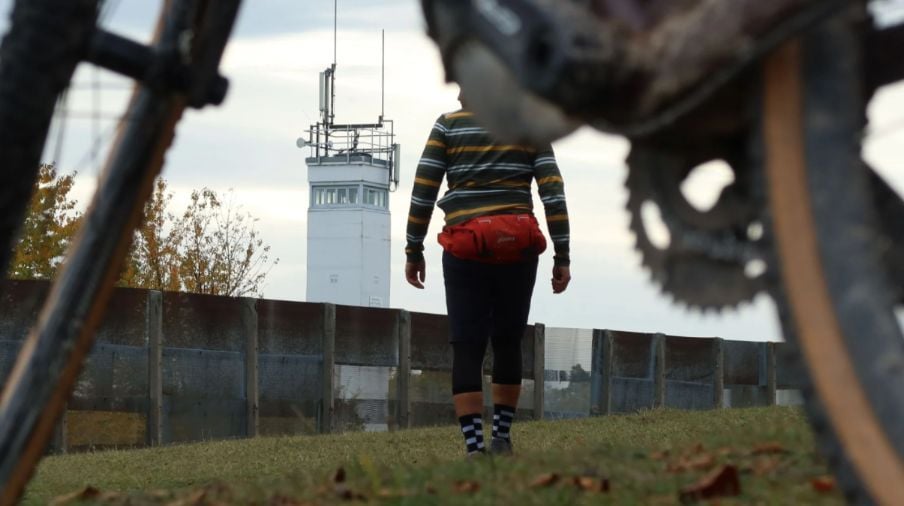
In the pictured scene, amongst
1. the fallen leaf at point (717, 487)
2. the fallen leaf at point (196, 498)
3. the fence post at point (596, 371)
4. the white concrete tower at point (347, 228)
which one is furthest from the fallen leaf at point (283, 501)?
the white concrete tower at point (347, 228)

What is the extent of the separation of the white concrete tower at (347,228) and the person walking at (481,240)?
297 feet

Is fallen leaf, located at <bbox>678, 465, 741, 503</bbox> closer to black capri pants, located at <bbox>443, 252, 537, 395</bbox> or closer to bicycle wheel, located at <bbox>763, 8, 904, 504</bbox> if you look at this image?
bicycle wheel, located at <bbox>763, 8, 904, 504</bbox>

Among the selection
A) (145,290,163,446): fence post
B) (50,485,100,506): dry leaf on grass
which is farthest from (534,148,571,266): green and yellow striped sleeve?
(145,290,163,446): fence post

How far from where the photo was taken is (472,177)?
7.98 metres

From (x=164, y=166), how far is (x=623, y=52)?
1.36 m

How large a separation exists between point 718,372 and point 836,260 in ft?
96.6

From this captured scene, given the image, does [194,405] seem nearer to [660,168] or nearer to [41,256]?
[660,168]

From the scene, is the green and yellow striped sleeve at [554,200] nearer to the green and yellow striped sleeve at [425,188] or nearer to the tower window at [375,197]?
the green and yellow striped sleeve at [425,188]

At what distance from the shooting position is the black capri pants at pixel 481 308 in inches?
313

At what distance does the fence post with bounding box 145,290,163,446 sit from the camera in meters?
19.1

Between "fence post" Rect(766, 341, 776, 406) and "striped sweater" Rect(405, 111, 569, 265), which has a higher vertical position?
"striped sweater" Rect(405, 111, 569, 265)

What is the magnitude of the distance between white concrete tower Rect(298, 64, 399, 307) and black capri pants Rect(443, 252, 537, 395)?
9077 cm

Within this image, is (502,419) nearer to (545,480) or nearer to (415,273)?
(415,273)

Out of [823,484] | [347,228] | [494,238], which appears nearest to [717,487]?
[823,484]
